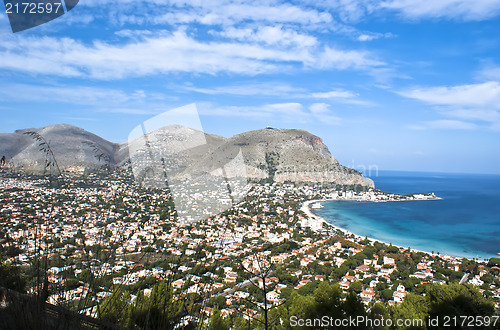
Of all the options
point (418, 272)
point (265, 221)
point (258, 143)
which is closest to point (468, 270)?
point (418, 272)

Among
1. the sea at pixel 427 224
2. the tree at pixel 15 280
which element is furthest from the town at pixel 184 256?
the sea at pixel 427 224

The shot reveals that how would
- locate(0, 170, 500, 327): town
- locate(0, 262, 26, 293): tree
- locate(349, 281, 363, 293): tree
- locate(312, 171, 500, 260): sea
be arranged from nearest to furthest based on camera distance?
locate(0, 262, 26, 293): tree → locate(0, 170, 500, 327): town → locate(349, 281, 363, 293): tree → locate(312, 171, 500, 260): sea

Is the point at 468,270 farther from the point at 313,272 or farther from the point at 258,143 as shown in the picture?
the point at 258,143

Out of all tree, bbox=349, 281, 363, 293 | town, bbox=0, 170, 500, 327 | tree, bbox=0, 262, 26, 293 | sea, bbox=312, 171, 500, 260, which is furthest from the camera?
sea, bbox=312, 171, 500, 260

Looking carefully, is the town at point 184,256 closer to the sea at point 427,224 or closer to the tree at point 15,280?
the tree at point 15,280

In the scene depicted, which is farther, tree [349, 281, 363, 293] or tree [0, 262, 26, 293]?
tree [349, 281, 363, 293]

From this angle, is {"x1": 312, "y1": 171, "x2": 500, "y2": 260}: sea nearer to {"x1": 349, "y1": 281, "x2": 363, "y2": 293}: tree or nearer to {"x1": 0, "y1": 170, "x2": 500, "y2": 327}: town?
{"x1": 0, "y1": 170, "x2": 500, "y2": 327}: town

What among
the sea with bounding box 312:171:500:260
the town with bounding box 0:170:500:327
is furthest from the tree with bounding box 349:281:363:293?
the sea with bounding box 312:171:500:260

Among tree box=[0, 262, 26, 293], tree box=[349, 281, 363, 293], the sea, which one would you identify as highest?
tree box=[0, 262, 26, 293]
